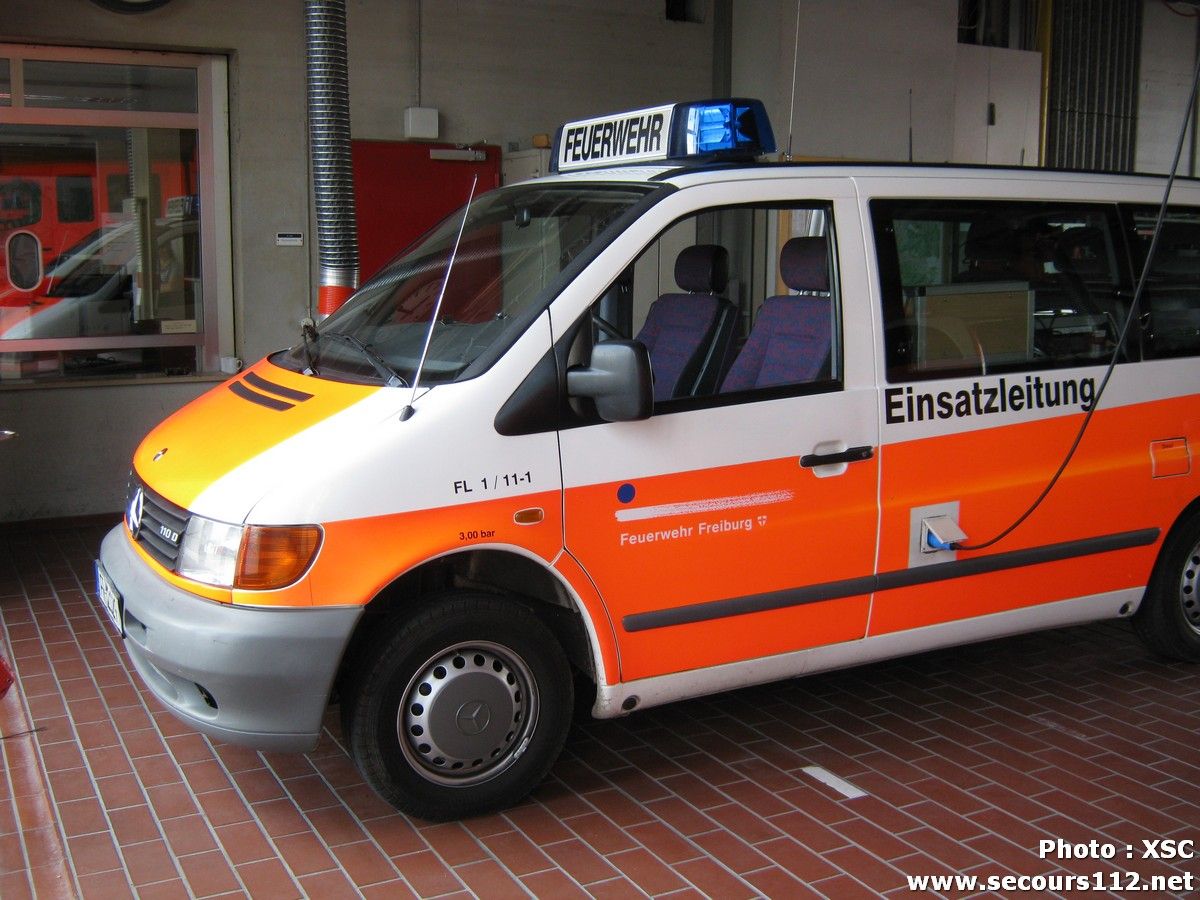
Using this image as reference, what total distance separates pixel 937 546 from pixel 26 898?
315 cm

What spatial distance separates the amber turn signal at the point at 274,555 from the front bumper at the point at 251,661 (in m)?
0.08

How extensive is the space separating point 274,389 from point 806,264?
194cm

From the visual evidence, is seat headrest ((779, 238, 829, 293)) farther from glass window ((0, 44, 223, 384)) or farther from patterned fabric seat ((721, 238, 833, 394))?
glass window ((0, 44, 223, 384))

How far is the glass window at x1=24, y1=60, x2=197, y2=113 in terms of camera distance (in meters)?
7.58

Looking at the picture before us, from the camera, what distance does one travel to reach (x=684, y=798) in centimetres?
419

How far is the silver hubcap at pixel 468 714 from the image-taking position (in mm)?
→ 3846

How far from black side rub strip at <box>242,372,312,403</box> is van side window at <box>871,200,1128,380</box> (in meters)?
2.03

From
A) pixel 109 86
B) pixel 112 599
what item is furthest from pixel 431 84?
pixel 112 599

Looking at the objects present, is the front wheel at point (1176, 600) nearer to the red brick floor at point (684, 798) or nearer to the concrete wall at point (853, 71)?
the red brick floor at point (684, 798)

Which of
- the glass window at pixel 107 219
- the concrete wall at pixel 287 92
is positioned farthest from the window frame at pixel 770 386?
the glass window at pixel 107 219

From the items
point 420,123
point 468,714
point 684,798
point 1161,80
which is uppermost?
point 1161,80

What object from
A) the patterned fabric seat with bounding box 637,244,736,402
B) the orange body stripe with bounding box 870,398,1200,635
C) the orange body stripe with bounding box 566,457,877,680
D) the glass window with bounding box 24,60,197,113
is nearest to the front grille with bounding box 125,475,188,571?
the orange body stripe with bounding box 566,457,877,680

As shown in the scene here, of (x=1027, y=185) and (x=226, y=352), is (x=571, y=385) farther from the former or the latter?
(x=226, y=352)

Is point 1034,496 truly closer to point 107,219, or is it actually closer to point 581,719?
point 581,719
